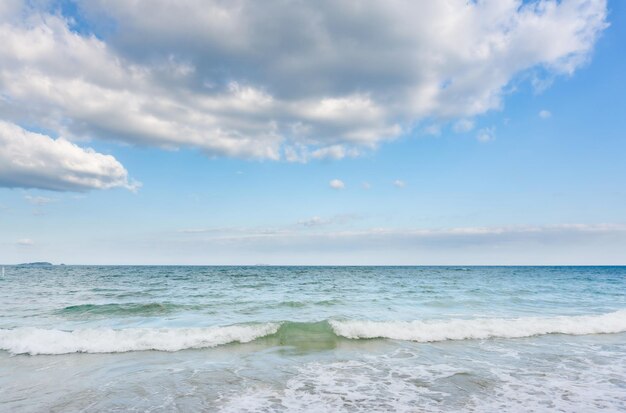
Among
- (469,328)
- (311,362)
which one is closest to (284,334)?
(311,362)

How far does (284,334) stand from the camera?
14.2m

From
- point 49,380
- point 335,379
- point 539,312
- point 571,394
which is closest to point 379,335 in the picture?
point 335,379

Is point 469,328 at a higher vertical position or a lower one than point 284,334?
higher

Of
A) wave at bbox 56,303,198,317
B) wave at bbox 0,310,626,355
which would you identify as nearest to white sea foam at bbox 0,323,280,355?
wave at bbox 0,310,626,355

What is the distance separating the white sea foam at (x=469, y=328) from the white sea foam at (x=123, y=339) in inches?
136

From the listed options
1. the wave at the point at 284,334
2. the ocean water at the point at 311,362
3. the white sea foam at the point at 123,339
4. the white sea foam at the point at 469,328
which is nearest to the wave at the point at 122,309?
the ocean water at the point at 311,362

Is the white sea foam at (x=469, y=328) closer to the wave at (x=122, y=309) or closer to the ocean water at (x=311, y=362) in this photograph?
the ocean water at (x=311, y=362)

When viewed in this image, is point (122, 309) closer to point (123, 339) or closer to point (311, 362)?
point (123, 339)

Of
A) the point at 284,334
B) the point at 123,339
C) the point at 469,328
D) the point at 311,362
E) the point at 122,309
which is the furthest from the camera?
the point at 122,309

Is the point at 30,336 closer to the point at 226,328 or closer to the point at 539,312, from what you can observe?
the point at 226,328

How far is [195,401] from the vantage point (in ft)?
24.8

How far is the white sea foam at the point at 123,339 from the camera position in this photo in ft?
39.8

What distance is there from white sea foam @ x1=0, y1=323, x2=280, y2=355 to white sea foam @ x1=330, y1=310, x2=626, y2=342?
347cm

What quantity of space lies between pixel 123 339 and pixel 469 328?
1278 cm
